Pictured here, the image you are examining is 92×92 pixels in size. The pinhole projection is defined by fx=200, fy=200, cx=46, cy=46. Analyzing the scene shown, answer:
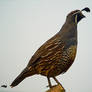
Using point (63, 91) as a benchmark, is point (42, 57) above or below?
above

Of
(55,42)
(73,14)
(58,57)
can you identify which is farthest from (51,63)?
(73,14)

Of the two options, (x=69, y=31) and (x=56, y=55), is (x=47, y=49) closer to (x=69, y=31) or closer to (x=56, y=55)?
(x=56, y=55)

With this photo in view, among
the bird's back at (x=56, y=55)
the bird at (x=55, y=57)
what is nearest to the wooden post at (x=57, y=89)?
the bird at (x=55, y=57)

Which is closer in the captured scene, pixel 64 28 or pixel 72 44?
pixel 72 44

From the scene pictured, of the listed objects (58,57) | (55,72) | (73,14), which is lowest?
(55,72)

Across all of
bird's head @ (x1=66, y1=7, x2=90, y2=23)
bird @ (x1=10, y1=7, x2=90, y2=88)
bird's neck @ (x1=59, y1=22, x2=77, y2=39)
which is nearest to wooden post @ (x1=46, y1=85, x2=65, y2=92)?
bird @ (x1=10, y1=7, x2=90, y2=88)

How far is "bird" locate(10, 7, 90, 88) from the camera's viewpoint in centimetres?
295

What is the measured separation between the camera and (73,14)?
324 centimetres

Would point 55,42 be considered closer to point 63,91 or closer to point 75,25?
point 75,25

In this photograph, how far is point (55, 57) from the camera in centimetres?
296

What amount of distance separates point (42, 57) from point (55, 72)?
0.99 feet

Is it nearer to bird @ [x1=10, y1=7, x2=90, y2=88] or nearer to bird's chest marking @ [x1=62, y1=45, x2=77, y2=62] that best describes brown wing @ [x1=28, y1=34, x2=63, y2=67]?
bird @ [x1=10, y1=7, x2=90, y2=88]

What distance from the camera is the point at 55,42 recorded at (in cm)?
308

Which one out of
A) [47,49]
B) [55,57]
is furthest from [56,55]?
[47,49]
